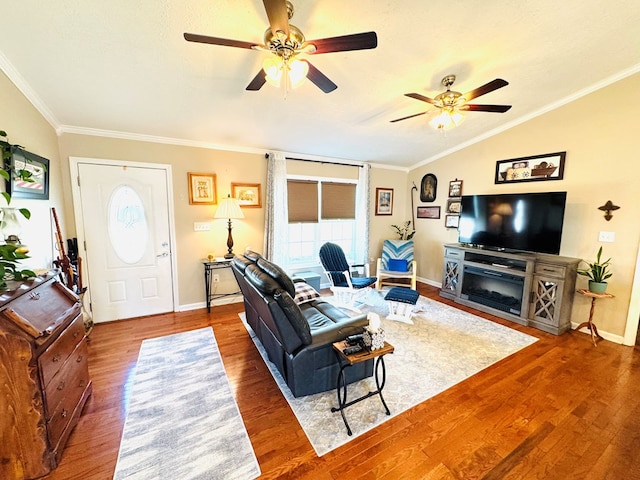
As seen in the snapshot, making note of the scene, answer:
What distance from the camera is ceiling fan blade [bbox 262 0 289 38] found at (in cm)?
126

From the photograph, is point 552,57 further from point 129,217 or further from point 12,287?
point 129,217

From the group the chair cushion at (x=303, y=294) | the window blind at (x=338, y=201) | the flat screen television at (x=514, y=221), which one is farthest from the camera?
the window blind at (x=338, y=201)

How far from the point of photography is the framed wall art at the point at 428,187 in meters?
4.96

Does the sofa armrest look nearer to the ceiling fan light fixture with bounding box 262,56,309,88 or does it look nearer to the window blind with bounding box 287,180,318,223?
the ceiling fan light fixture with bounding box 262,56,309,88

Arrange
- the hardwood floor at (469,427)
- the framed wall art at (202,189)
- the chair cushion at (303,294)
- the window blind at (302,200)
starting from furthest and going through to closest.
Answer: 1. the window blind at (302,200)
2. the framed wall art at (202,189)
3. the chair cushion at (303,294)
4. the hardwood floor at (469,427)

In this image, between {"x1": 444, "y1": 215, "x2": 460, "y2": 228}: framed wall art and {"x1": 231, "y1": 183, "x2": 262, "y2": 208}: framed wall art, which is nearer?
{"x1": 231, "y1": 183, "x2": 262, "y2": 208}: framed wall art

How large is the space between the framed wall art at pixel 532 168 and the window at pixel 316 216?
8.03ft

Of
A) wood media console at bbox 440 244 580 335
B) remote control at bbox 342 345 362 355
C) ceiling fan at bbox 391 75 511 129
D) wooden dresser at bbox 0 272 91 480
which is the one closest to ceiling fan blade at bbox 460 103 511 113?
ceiling fan at bbox 391 75 511 129

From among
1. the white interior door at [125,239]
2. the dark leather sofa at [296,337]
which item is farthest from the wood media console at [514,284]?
the white interior door at [125,239]

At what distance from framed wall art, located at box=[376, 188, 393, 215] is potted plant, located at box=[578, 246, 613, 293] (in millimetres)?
3122

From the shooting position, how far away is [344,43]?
1.47 metres

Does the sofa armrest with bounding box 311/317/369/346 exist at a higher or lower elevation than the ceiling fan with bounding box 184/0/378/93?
lower

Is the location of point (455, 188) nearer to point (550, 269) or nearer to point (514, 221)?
point (514, 221)

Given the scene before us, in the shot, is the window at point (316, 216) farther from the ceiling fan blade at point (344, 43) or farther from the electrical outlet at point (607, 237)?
the electrical outlet at point (607, 237)
